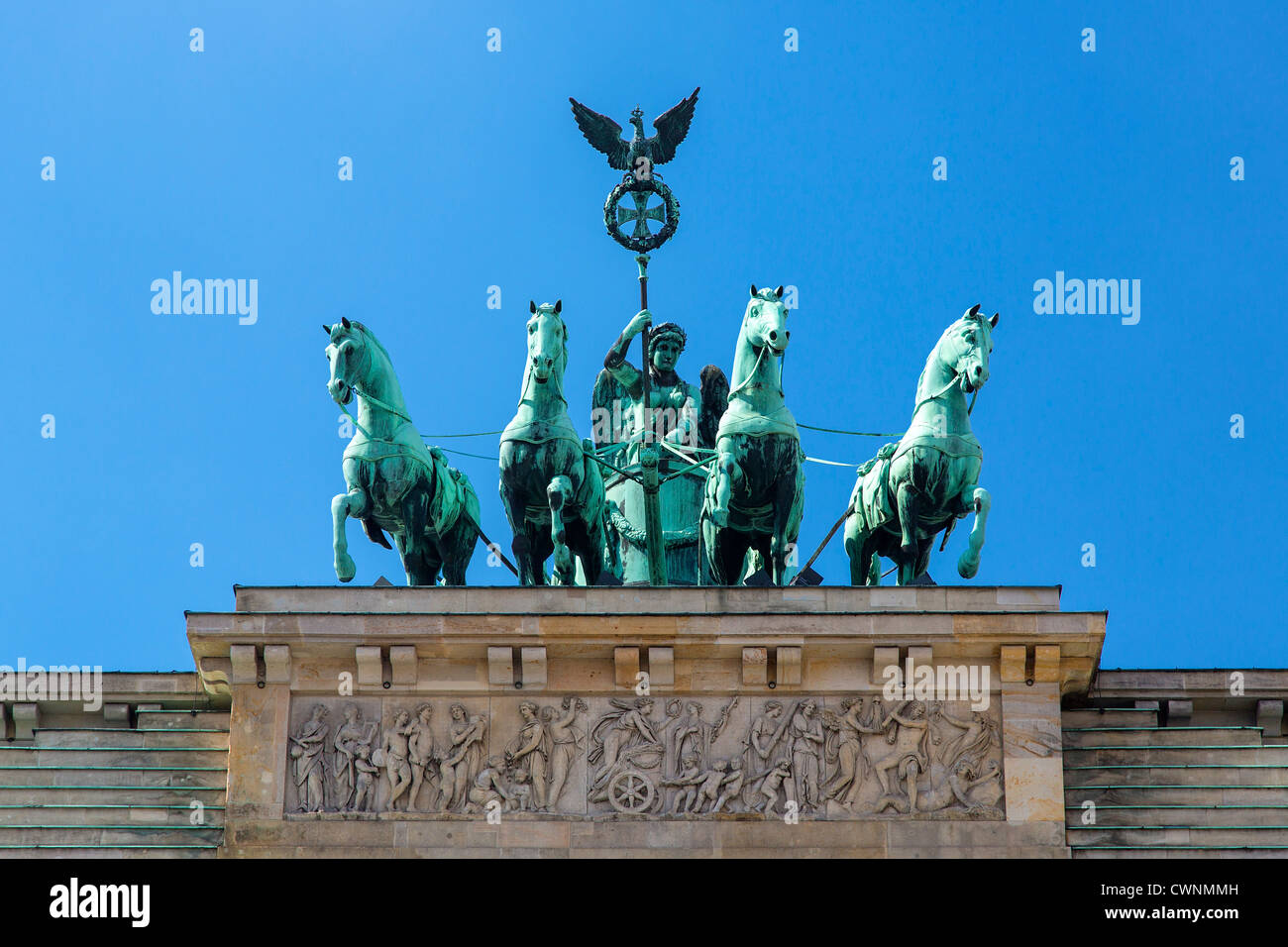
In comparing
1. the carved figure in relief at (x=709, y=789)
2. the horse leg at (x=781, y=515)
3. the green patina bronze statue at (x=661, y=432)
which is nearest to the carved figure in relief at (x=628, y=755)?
the carved figure in relief at (x=709, y=789)

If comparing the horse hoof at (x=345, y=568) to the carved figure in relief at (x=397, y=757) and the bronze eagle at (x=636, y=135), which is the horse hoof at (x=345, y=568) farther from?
the bronze eagle at (x=636, y=135)

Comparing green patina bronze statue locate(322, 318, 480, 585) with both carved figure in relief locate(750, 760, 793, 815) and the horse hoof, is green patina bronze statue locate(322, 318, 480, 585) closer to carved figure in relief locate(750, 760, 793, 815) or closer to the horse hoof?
the horse hoof

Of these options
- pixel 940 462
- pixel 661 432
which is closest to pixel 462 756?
pixel 940 462

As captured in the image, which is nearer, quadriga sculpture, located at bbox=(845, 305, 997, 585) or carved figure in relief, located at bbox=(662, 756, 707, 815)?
carved figure in relief, located at bbox=(662, 756, 707, 815)

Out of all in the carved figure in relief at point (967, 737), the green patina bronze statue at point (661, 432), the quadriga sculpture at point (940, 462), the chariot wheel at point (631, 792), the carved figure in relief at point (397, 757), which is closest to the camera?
the chariot wheel at point (631, 792)

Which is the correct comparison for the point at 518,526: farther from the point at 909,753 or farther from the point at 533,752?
the point at 909,753

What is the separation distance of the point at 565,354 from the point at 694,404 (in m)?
4.58

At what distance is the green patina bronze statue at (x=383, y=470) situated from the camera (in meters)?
27.9

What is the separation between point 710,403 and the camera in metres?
32.8

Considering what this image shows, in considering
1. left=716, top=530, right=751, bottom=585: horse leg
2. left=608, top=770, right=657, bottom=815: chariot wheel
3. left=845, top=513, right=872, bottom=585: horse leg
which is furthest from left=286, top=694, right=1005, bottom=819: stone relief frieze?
A: left=845, top=513, right=872, bottom=585: horse leg

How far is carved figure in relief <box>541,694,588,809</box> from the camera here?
26203 mm

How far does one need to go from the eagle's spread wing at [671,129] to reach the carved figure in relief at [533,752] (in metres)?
→ 8.18

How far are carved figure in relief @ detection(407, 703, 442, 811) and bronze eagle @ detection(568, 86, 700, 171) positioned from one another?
26.3 feet
